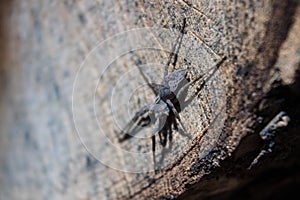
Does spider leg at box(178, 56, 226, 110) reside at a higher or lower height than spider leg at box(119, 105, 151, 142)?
lower

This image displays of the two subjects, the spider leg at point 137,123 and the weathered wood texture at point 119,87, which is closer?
the weathered wood texture at point 119,87

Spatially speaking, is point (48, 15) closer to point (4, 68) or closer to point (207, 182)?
point (4, 68)

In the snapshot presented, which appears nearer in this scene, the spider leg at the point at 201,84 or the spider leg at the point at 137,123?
the spider leg at the point at 201,84

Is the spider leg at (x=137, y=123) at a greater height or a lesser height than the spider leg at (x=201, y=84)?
greater

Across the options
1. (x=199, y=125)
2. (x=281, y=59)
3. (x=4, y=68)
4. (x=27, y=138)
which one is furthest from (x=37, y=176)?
(x=281, y=59)
